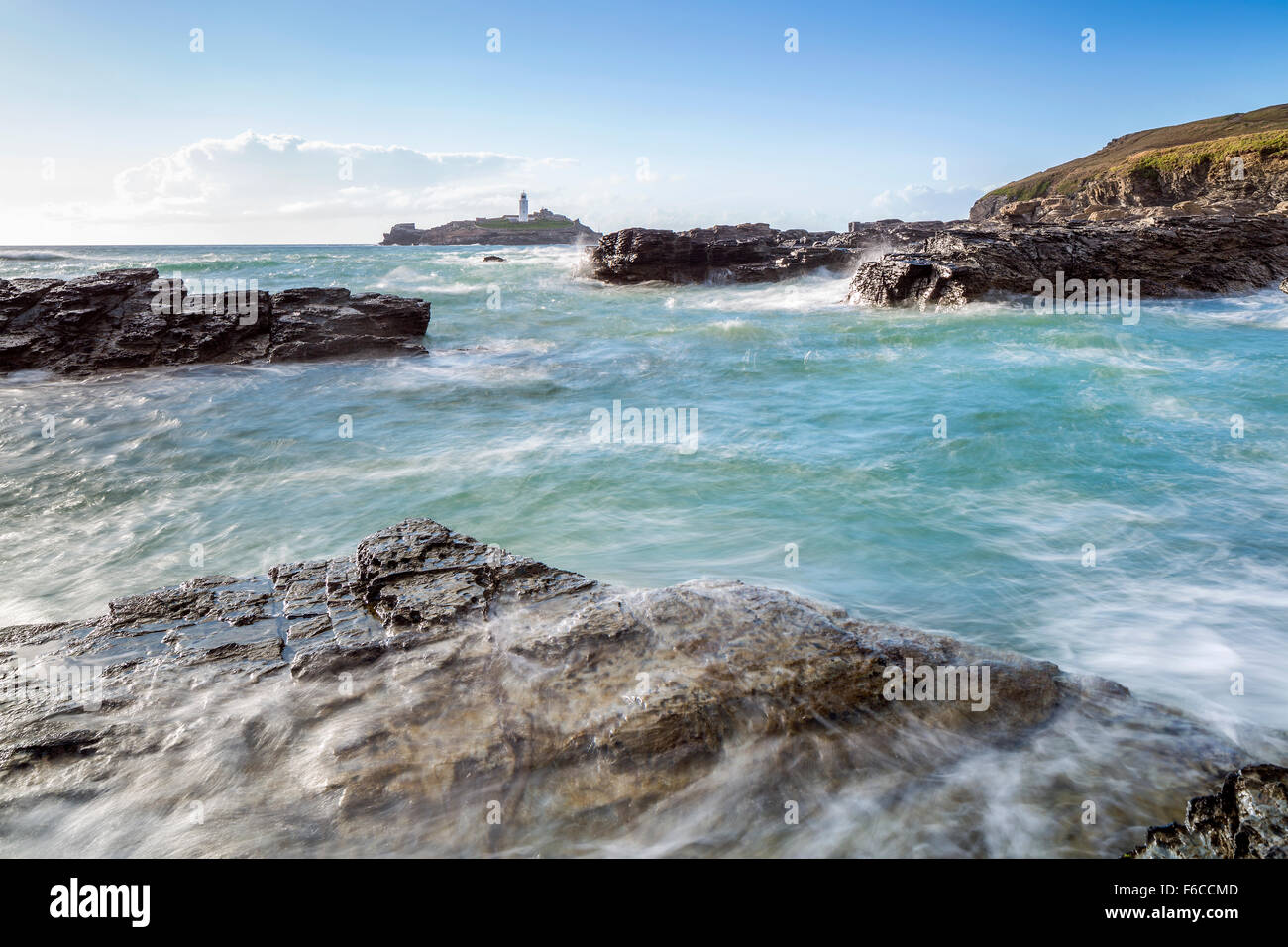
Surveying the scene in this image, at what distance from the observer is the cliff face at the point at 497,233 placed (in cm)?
14388

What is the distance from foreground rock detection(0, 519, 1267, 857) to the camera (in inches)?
108

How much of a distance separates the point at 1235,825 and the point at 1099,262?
25.1 m

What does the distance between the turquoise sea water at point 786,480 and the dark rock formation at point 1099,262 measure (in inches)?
239

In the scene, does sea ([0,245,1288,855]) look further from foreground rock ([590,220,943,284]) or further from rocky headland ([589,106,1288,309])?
foreground rock ([590,220,943,284])

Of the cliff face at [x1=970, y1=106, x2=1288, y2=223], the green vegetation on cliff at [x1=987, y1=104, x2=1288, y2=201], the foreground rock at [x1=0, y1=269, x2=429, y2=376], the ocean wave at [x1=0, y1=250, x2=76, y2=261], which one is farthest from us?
the ocean wave at [x1=0, y1=250, x2=76, y2=261]

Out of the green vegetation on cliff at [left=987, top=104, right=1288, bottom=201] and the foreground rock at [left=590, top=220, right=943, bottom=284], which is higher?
the green vegetation on cliff at [left=987, top=104, right=1288, bottom=201]

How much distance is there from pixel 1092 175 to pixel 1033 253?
65.4 meters

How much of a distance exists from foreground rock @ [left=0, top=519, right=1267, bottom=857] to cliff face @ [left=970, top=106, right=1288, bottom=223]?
32.9 m

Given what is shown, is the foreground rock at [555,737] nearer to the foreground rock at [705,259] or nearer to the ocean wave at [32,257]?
the foreground rock at [705,259]

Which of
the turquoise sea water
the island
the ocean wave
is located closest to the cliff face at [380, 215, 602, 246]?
the island

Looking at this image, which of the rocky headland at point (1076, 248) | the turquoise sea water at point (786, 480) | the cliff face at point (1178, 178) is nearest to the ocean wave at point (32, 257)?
the rocky headland at point (1076, 248)

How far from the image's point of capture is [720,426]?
1056cm

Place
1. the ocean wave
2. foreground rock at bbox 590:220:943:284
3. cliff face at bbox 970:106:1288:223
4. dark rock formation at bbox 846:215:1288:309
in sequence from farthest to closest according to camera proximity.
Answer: the ocean wave → cliff face at bbox 970:106:1288:223 → foreground rock at bbox 590:220:943:284 → dark rock formation at bbox 846:215:1288:309

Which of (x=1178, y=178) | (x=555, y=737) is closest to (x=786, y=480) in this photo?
(x=555, y=737)
